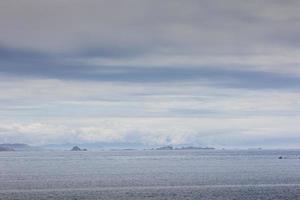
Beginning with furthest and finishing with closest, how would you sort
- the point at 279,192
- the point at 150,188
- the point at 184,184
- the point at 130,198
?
the point at 184,184
the point at 150,188
the point at 279,192
the point at 130,198

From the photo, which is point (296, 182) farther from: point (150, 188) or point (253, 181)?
point (150, 188)

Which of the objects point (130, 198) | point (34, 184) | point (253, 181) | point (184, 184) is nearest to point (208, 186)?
point (184, 184)

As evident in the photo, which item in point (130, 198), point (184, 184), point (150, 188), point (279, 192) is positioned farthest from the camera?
point (184, 184)

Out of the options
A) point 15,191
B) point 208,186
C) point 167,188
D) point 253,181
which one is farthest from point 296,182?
point 15,191

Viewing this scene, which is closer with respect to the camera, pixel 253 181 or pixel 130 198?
pixel 130 198

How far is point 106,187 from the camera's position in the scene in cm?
13562

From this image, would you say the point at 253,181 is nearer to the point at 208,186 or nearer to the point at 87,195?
the point at 208,186

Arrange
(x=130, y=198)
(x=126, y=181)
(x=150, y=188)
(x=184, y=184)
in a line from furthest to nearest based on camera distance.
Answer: (x=126, y=181)
(x=184, y=184)
(x=150, y=188)
(x=130, y=198)

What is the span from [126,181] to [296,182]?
144 feet

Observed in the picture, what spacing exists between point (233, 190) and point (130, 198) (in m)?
25.3

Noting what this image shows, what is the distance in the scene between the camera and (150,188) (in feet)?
433

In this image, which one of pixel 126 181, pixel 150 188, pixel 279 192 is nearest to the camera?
pixel 279 192

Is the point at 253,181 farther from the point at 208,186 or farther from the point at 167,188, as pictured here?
the point at 167,188

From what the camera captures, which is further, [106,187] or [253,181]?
[253,181]
